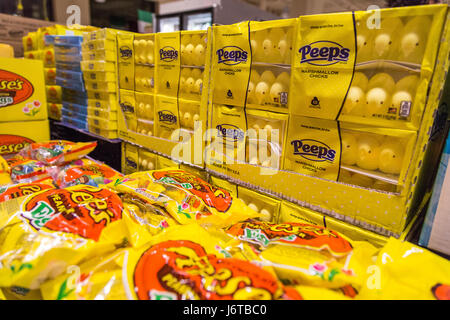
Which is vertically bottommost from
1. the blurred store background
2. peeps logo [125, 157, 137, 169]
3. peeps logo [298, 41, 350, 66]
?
peeps logo [125, 157, 137, 169]

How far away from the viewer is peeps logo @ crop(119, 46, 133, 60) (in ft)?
6.87

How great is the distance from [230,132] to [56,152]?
4.35 feet

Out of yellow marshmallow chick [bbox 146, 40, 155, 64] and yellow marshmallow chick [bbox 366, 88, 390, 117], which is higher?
yellow marshmallow chick [bbox 146, 40, 155, 64]

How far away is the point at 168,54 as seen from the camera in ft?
5.90

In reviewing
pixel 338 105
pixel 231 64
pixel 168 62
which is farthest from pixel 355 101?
pixel 168 62

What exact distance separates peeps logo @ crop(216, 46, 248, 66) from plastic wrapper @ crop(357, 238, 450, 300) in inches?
42.2

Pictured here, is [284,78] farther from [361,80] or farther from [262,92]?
[361,80]

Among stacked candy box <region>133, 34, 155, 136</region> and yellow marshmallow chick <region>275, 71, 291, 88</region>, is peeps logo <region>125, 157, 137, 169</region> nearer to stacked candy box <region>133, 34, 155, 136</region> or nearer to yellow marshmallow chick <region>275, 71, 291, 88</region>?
stacked candy box <region>133, 34, 155, 136</region>

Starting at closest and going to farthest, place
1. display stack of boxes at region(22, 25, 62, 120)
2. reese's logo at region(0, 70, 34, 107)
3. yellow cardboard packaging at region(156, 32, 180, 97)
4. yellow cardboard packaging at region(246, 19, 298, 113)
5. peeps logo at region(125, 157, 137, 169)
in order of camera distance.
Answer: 1. yellow cardboard packaging at region(246, 19, 298, 113)
2. yellow cardboard packaging at region(156, 32, 180, 97)
3. reese's logo at region(0, 70, 34, 107)
4. peeps logo at region(125, 157, 137, 169)
5. display stack of boxes at region(22, 25, 62, 120)

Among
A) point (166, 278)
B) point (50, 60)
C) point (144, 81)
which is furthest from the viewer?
point (50, 60)

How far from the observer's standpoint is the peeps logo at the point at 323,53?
1.08 metres

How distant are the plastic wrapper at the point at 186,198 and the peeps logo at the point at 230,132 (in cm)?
31

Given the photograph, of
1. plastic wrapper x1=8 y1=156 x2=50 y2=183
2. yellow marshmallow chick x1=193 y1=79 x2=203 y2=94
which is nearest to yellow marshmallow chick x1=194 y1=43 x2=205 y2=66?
yellow marshmallow chick x1=193 y1=79 x2=203 y2=94

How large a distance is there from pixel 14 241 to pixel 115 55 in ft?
5.74
